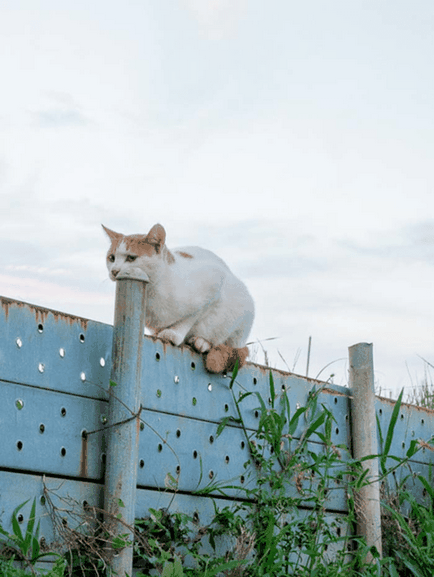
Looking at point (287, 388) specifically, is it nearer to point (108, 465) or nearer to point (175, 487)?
point (175, 487)

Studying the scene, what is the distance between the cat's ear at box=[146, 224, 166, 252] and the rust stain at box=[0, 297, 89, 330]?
0.60 m

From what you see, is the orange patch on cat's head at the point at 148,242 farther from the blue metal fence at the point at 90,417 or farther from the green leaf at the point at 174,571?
the green leaf at the point at 174,571

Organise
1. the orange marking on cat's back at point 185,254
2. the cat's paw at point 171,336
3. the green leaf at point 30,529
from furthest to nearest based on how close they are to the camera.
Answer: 1. the orange marking on cat's back at point 185,254
2. the cat's paw at point 171,336
3. the green leaf at point 30,529

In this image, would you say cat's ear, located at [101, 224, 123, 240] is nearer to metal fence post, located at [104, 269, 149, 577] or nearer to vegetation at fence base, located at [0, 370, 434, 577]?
metal fence post, located at [104, 269, 149, 577]

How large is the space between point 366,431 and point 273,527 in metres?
0.96

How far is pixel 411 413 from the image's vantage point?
156 inches

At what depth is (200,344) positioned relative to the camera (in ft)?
9.61

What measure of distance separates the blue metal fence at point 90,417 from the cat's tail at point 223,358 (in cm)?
4

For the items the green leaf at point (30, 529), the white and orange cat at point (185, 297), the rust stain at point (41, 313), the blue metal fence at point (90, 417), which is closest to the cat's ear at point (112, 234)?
the white and orange cat at point (185, 297)

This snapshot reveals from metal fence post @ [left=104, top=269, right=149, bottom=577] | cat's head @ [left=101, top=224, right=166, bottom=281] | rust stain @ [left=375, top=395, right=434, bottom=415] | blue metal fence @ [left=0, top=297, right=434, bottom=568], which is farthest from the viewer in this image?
rust stain @ [left=375, top=395, right=434, bottom=415]

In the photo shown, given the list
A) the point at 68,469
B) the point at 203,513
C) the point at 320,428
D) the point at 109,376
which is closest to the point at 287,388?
the point at 320,428

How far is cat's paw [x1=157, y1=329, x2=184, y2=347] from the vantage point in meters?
2.84

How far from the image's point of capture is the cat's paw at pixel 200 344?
2924mm

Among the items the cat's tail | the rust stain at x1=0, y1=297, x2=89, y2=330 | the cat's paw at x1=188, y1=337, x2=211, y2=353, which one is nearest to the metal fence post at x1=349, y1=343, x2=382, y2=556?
the cat's tail
